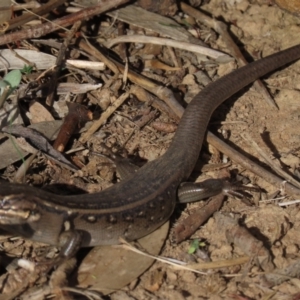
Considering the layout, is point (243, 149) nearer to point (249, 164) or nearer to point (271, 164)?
point (249, 164)

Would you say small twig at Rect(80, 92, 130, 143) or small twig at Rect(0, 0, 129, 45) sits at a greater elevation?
small twig at Rect(0, 0, 129, 45)

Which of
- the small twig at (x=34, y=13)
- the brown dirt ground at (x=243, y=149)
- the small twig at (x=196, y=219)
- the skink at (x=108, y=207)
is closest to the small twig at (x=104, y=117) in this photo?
the brown dirt ground at (x=243, y=149)

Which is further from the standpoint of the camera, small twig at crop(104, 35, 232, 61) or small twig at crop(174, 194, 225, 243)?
small twig at crop(104, 35, 232, 61)

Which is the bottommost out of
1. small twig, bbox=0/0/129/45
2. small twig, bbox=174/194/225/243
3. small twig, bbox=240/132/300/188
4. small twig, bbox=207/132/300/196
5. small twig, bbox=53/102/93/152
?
small twig, bbox=174/194/225/243

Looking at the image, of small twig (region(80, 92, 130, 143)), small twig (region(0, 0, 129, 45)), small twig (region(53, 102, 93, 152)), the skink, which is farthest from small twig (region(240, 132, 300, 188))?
small twig (region(0, 0, 129, 45))

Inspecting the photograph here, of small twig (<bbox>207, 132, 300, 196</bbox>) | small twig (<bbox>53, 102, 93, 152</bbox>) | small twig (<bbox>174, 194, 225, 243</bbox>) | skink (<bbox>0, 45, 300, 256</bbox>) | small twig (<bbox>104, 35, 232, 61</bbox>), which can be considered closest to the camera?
skink (<bbox>0, 45, 300, 256</bbox>)

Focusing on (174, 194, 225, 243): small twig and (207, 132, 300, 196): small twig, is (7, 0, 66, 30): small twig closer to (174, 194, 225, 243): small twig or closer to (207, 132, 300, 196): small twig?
(207, 132, 300, 196): small twig
